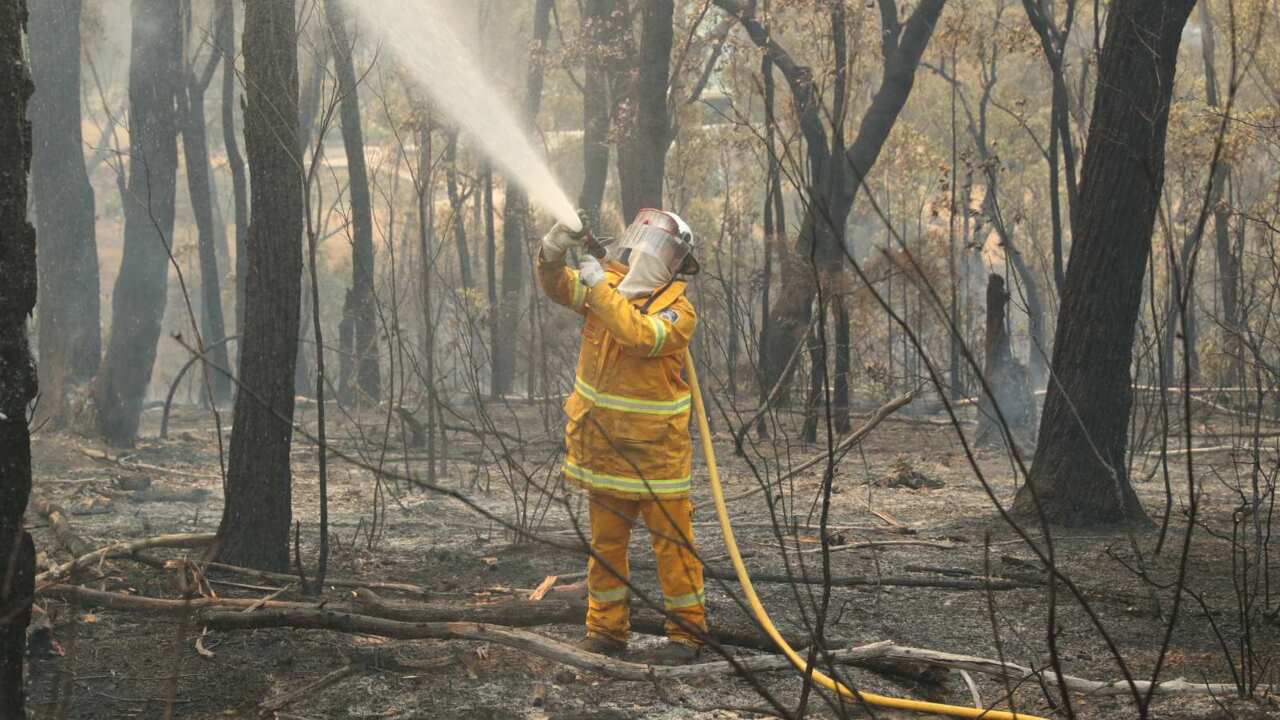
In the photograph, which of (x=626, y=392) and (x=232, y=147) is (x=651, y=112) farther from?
(x=232, y=147)

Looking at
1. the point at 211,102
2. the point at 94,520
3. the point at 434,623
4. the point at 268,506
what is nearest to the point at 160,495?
the point at 94,520

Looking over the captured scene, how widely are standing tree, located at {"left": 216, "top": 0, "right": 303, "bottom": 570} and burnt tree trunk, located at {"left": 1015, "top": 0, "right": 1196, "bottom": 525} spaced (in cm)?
432

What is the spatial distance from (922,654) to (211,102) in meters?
60.7

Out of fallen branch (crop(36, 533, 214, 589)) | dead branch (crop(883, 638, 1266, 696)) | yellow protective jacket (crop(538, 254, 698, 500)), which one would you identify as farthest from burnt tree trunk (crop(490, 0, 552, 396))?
dead branch (crop(883, 638, 1266, 696))

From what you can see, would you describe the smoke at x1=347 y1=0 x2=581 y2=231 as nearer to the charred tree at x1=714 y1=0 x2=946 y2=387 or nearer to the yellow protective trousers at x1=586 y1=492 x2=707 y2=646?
the yellow protective trousers at x1=586 y1=492 x2=707 y2=646

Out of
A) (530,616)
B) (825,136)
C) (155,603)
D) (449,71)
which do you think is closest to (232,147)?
(825,136)

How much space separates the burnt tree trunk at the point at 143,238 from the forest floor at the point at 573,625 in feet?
12.4

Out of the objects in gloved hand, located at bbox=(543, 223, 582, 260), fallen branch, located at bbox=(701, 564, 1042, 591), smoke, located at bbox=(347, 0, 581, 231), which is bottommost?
fallen branch, located at bbox=(701, 564, 1042, 591)

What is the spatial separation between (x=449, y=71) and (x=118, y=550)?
2929 mm

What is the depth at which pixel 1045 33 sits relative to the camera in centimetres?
1175

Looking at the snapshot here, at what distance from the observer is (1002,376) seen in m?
11.4

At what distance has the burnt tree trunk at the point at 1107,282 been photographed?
7.40 meters

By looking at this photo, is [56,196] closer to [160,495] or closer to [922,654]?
[160,495]

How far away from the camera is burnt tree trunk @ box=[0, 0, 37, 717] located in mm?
3088
